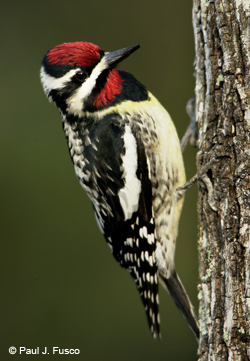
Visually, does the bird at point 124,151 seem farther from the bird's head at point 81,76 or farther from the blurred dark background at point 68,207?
the blurred dark background at point 68,207

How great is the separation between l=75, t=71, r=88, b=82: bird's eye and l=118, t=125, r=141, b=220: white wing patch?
0.30 meters

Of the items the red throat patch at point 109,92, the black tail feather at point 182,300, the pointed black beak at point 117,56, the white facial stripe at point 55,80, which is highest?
the pointed black beak at point 117,56

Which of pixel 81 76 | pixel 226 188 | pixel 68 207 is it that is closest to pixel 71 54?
pixel 81 76

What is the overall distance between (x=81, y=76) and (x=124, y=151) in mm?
396

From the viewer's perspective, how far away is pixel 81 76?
74.2 inches

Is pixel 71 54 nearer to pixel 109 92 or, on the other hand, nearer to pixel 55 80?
pixel 55 80

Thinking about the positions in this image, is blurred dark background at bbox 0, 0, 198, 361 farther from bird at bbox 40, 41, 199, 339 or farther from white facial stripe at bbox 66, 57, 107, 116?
white facial stripe at bbox 66, 57, 107, 116

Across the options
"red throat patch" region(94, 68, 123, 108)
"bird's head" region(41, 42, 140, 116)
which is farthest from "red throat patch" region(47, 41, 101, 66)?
"red throat patch" region(94, 68, 123, 108)

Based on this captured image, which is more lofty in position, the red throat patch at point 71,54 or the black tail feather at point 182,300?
the red throat patch at point 71,54

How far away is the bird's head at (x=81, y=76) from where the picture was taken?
1.83m

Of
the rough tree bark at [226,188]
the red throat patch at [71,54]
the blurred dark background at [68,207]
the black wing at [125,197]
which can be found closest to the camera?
the rough tree bark at [226,188]

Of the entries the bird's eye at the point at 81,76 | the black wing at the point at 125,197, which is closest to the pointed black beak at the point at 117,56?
the bird's eye at the point at 81,76

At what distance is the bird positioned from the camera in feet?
6.23

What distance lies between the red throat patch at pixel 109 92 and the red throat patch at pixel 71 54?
0.49 ft
